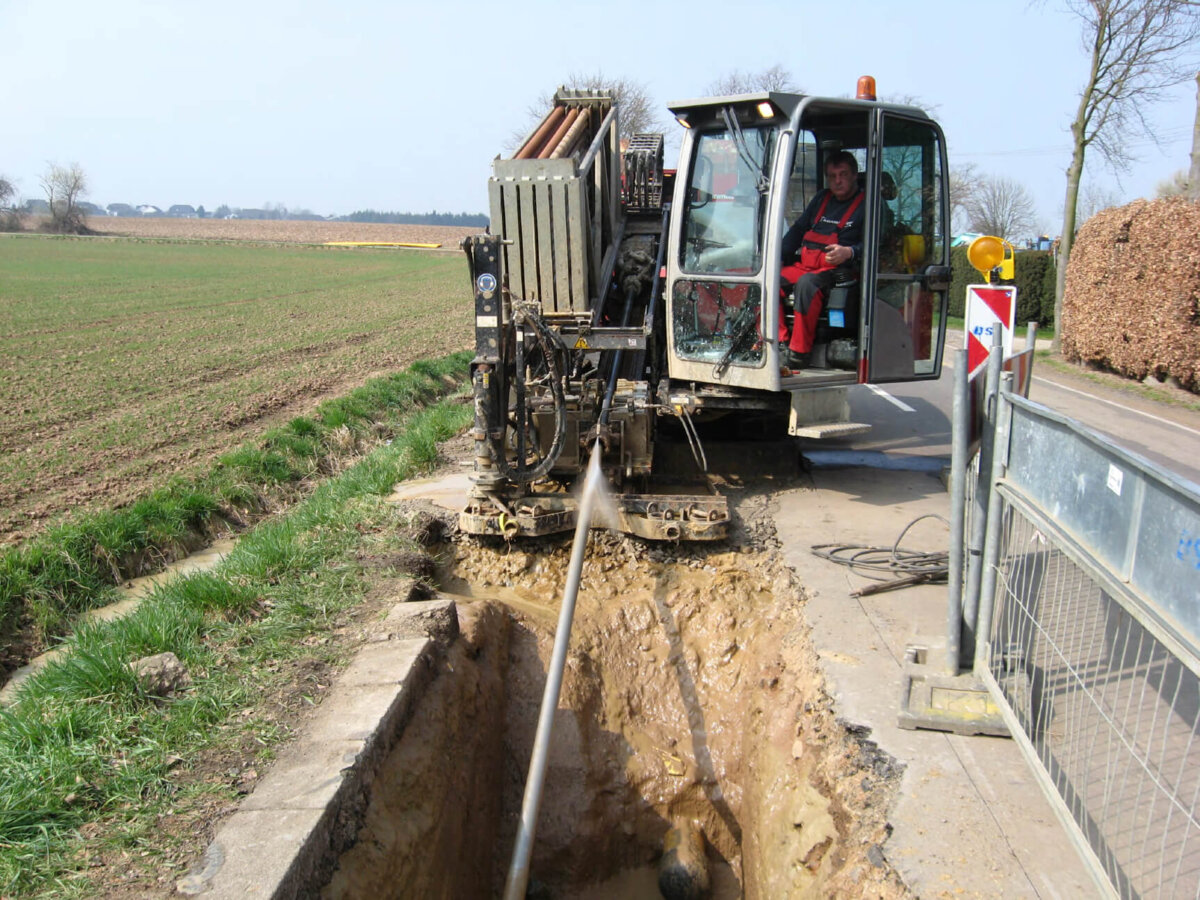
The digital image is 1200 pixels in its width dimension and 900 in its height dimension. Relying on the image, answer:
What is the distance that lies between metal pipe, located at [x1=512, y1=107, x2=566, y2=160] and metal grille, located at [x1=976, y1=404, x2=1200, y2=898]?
4697 mm

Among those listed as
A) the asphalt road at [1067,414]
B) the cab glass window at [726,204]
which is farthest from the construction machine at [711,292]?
the asphalt road at [1067,414]

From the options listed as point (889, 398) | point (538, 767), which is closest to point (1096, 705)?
point (538, 767)

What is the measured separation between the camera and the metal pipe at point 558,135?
6.95 m

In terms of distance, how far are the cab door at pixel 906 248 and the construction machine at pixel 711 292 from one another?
0.01 metres

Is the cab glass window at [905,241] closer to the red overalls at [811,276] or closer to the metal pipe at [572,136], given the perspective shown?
the red overalls at [811,276]

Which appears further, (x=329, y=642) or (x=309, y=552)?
(x=309, y=552)

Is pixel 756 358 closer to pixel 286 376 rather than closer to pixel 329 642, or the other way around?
pixel 329 642

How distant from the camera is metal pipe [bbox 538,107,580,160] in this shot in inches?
274

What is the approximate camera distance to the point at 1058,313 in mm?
18203

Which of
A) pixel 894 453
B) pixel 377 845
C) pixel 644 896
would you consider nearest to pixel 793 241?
pixel 894 453

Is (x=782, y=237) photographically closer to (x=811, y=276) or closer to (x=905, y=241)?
(x=811, y=276)

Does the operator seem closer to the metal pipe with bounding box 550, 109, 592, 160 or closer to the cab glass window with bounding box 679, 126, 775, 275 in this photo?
the cab glass window with bounding box 679, 126, 775, 275

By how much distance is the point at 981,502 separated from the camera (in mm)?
3668

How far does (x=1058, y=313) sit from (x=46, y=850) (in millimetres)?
19363
